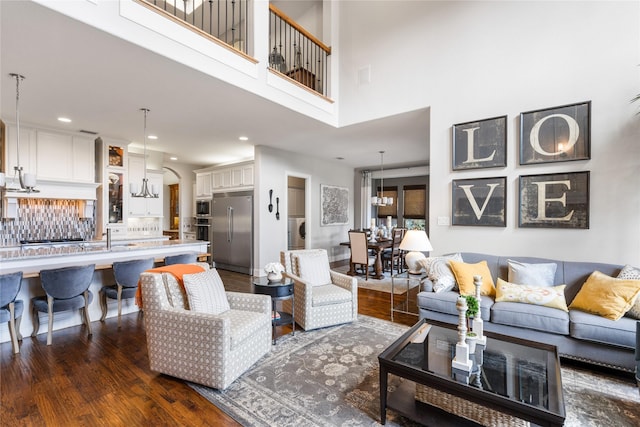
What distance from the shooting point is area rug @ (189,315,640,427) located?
1.87 m

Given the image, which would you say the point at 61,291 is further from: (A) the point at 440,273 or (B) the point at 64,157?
(A) the point at 440,273

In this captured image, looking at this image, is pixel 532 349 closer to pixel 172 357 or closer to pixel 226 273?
pixel 172 357

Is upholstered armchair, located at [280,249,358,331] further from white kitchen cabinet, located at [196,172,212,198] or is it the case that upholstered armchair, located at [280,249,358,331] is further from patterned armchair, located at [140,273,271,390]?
white kitchen cabinet, located at [196,172,212,198]

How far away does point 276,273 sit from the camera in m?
3.06

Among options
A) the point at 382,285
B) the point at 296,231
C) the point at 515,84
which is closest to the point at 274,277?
the point at 382,285

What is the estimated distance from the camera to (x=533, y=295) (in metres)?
2.71

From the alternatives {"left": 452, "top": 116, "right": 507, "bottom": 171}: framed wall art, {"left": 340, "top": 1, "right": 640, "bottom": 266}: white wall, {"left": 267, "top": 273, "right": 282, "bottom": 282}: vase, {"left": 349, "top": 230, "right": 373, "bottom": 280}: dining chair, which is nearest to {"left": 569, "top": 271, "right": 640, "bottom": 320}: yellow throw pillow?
{"left": 340, "top": 1, "right": 640, "bottom": 266}: white wall

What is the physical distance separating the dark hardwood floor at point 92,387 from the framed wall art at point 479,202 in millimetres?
3379

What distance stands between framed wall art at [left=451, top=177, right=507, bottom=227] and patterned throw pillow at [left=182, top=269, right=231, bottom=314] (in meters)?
3.00

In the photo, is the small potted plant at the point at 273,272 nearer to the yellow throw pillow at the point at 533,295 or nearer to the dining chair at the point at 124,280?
the dining chair at the point at 124,280

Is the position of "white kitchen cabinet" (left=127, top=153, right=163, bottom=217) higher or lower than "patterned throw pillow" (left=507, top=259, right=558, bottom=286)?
higher

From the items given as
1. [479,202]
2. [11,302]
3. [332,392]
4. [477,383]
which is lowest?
[332,392]

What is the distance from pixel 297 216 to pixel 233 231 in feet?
6.62

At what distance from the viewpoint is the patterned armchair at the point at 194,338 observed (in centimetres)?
210
